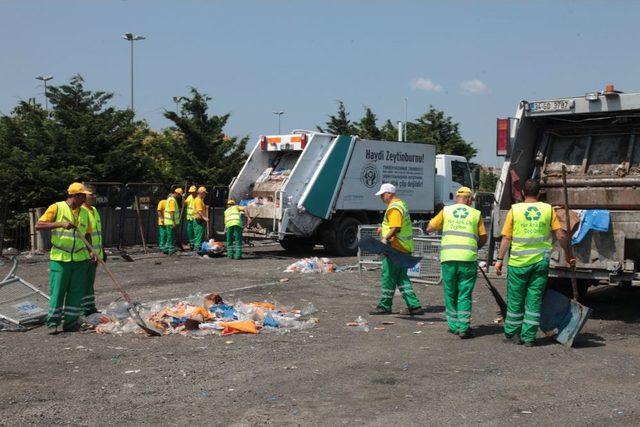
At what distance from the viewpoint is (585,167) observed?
30.4 feet

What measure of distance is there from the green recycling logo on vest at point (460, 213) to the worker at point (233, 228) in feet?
29.4

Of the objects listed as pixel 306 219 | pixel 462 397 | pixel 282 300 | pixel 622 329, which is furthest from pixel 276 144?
pixel 462 397

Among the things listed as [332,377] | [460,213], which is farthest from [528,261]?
[332,377]

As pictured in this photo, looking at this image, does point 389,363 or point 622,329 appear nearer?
point 389,363

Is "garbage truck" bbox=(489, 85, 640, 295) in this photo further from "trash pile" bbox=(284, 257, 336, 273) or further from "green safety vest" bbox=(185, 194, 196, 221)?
"green safety vest" bbox=(185, 194, 196, 221)

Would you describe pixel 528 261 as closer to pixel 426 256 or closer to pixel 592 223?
pixel 592 223

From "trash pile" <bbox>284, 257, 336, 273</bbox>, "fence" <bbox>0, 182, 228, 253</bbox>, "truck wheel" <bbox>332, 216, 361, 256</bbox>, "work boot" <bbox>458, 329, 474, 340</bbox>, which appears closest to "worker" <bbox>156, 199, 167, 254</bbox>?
"fence" <bbox>0, 182, 228, 253</bbox>

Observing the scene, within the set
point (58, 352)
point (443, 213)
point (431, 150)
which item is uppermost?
point (431, 150)

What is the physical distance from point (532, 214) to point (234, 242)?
1021 cm

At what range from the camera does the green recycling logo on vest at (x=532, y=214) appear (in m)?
7.14

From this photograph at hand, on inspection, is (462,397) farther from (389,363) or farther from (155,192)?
(155,192)

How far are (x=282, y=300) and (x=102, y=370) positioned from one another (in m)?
4.12

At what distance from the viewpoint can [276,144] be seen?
55.1 ft

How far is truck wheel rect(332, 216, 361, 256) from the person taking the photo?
16.7 meters
